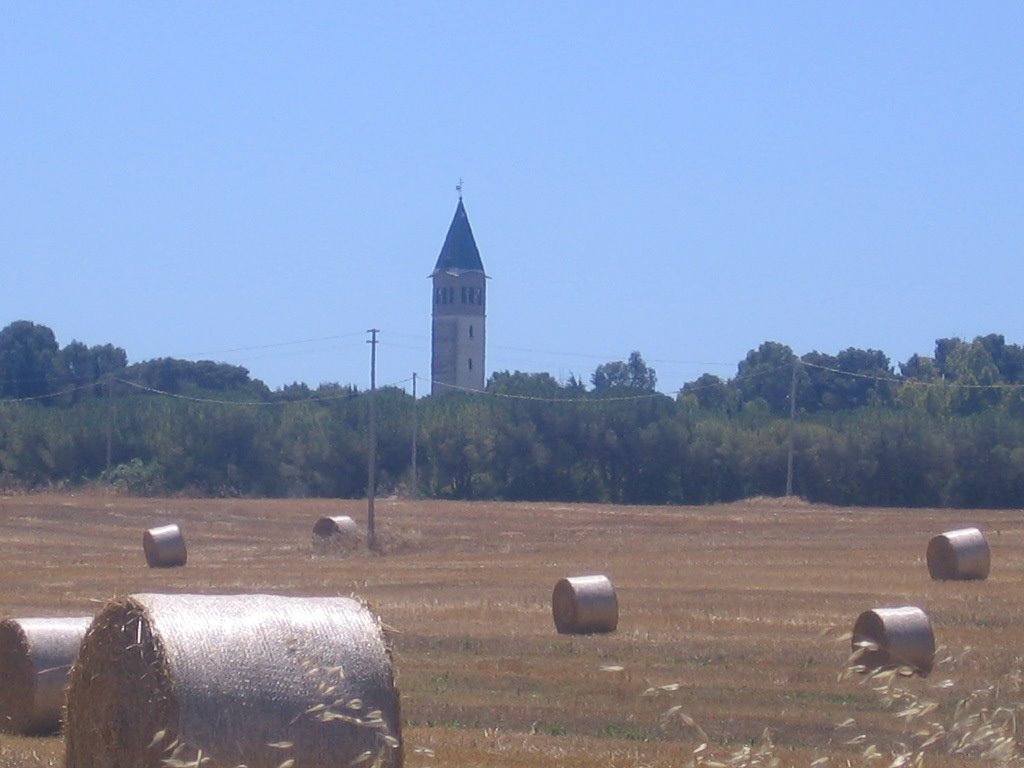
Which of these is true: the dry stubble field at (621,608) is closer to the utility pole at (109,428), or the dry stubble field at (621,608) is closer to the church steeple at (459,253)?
the utility pole at (109,428)

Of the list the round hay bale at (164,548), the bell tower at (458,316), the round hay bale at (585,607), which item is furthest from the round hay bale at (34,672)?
the bell tower at (458,316)

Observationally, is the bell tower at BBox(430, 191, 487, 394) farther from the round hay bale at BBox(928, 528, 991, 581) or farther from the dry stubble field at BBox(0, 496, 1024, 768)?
the round hay bale at BBox(928, 528, 991, 581)

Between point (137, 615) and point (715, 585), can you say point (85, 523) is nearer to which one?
point (715, 585)

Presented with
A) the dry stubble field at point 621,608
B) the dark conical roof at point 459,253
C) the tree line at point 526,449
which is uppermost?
the dark conical roof at point 459,253

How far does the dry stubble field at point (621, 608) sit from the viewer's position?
43.7 feet

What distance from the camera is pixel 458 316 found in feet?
397

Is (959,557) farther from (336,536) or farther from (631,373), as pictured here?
(631,373)

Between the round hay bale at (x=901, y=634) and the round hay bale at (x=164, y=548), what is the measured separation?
2165cm

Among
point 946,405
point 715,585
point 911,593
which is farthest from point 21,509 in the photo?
point 946,405

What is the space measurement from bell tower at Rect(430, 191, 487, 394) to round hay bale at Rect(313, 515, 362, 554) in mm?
75670

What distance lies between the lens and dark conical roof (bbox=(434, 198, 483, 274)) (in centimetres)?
12319

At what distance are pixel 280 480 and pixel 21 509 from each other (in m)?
30.6

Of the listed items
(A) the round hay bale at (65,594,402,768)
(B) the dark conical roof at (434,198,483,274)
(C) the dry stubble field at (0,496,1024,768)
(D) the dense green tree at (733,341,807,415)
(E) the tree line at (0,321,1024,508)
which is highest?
(B) the dark conical roof at (434,198,483,274)

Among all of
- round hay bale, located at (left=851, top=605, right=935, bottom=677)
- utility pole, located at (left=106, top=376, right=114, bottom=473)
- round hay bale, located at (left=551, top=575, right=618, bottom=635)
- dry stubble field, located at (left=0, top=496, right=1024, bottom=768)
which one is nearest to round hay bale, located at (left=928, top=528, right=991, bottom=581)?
dry stubble field, located at (left=0, top=496, right=1024, bottom=768)
